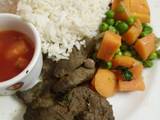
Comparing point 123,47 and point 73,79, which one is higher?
point 123,47

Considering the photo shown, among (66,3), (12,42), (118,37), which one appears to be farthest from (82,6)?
(12,42)

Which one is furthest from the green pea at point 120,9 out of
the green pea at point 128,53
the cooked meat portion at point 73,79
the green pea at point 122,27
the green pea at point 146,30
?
the cooked meat portion at point 73,79

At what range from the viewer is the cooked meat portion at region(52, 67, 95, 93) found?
109 inches

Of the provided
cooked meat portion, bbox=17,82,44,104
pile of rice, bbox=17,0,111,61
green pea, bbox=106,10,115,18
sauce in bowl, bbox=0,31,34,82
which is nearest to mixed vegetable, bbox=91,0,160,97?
green pea, bbox=106,10,115,18

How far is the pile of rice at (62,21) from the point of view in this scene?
3061 mm

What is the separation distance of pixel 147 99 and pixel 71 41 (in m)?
0.74

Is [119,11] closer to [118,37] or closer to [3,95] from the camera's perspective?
[118,37]

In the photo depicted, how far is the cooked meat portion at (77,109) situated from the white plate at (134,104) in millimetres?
195

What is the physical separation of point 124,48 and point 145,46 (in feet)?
0.56

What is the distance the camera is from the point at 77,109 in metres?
2.65

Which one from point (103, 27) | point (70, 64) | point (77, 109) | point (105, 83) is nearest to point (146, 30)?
point (103, 27)

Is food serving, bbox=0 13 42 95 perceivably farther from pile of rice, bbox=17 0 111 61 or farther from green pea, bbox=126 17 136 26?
green pea, bbox=126 17 136 26

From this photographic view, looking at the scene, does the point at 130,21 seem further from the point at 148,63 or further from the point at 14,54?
the point at 14,54

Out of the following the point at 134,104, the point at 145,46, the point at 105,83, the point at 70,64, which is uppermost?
the point at 145,46
